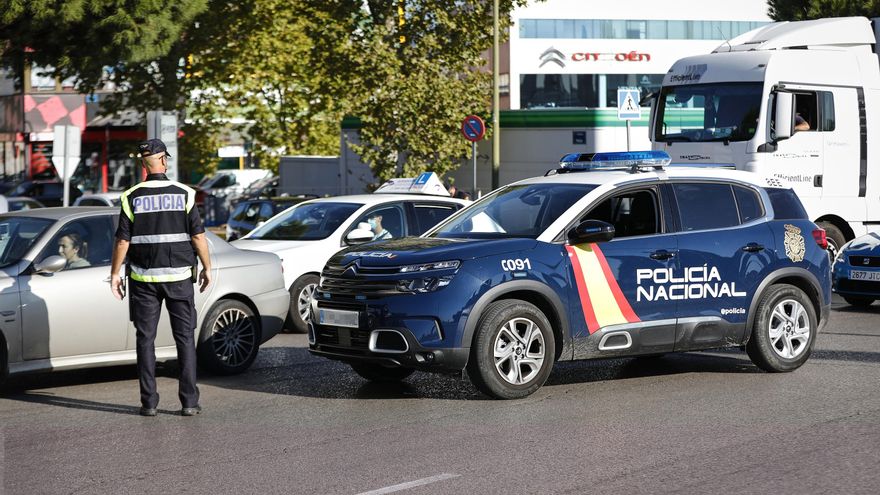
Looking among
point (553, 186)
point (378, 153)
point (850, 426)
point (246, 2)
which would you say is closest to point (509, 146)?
point (378, 153)

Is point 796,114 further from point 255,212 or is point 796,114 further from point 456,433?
point 255,212

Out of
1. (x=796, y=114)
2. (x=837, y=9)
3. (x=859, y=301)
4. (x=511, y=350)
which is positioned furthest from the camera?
(x=837, y=9)

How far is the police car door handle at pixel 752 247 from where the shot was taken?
33.1 feet

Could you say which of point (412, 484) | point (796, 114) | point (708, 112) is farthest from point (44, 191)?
point (412, 484)

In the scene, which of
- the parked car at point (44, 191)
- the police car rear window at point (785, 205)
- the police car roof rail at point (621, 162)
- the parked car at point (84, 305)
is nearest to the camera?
the parked car at point (84, 305)

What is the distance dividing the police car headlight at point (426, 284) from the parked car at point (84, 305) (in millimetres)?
2396

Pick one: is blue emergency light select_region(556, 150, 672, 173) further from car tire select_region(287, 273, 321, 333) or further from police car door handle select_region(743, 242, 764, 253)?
car tire select_region(287, 273, 321, 333)

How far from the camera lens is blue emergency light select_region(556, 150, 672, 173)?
Answer: 33.1ft

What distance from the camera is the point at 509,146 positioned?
110 feet

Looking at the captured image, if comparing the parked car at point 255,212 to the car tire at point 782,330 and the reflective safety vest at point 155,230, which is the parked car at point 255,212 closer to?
the car tire at point 782,330

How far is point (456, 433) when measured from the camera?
7926 mm

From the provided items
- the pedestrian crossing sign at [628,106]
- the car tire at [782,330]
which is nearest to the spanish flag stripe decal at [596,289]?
the car tire at [782,330]

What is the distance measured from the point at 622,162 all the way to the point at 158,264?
12.5 ft

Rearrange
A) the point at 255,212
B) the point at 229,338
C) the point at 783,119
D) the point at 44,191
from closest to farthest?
the point at 229,338, the point at 783,119, the point at 255,212, the point at 44,191
